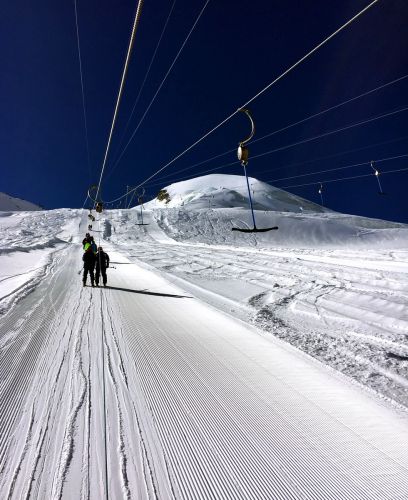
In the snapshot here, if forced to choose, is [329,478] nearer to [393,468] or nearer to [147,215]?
[393,468]

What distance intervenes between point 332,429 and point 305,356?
5.90 ft

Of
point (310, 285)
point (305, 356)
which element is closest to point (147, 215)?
point (310, 285)

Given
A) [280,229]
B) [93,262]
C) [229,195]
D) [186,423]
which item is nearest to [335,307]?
[186,423]

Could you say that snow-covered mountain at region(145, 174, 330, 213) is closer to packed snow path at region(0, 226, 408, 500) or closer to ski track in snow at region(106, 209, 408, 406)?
ski track in snow at region(106, 209, 408, 406)

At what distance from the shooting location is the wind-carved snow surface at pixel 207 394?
93.7 inches

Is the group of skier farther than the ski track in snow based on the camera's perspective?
Yes

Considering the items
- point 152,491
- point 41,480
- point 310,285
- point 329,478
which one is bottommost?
point 310,285

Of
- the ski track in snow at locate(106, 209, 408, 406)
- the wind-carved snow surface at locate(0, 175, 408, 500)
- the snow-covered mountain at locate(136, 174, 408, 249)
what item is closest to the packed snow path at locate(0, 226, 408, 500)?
the wind-carved snow surface at locate(0, 175, 408, 500)

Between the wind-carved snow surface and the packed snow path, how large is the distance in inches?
0.6

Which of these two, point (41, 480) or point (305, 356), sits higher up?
point (41, 480)

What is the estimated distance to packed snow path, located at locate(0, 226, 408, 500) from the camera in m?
2.33

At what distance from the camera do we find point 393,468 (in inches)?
97.0

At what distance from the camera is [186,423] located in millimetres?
3098

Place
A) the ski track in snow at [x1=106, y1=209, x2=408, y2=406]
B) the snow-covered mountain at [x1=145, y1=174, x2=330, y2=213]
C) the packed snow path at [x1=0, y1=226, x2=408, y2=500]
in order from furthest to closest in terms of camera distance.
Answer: the snow-covered mountain at [x1=145, y1=174, x2=330, y2=213], the ski track in snow at [x1=106, y1=209, x2=408, y2=406], the packed snow path at [x1=0, y1=226, x2=408, y2=500]
